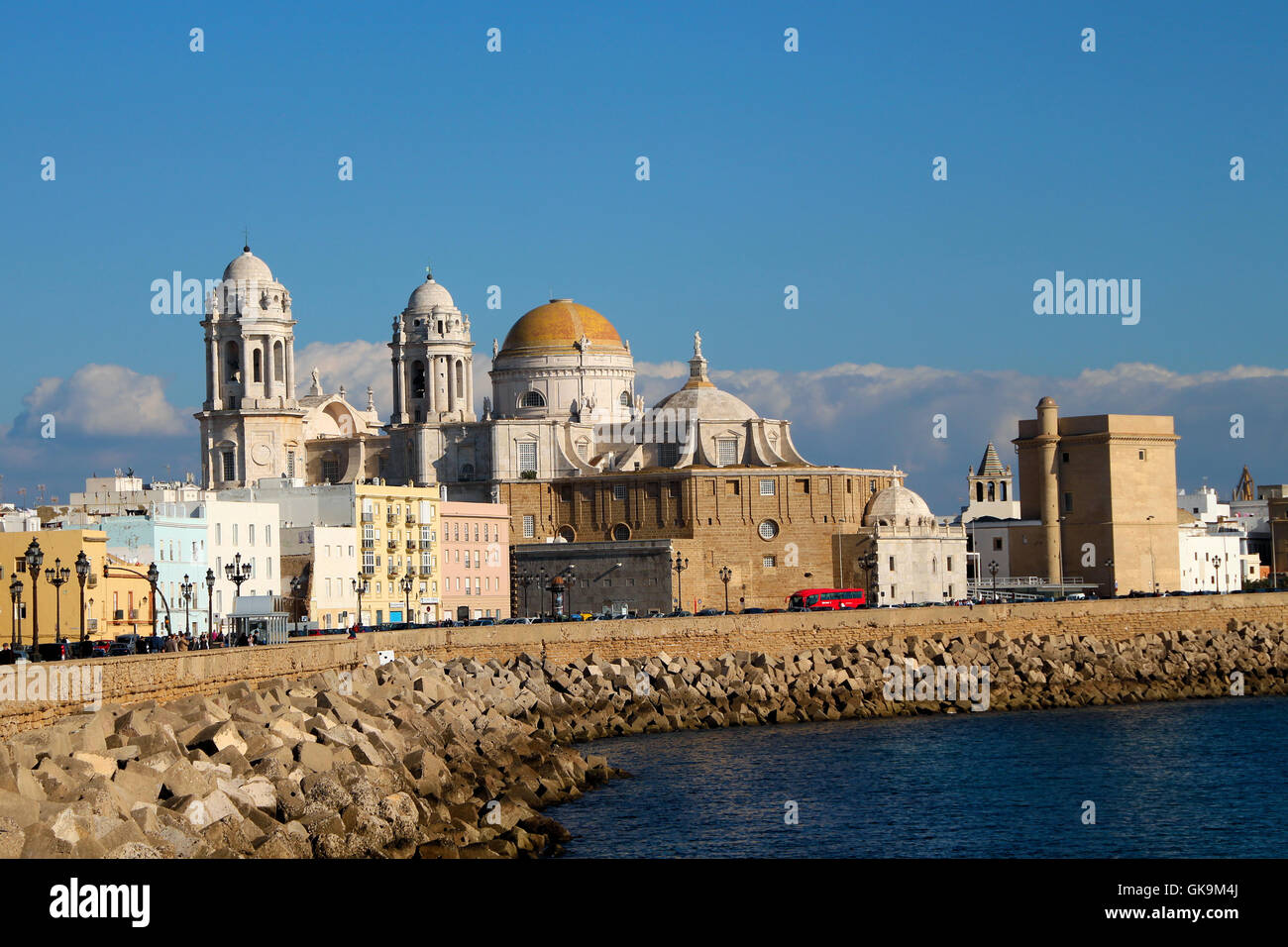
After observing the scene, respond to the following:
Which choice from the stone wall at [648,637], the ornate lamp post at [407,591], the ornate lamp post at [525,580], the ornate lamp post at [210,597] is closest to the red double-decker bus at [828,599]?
the ornate lamp post at [525,580]

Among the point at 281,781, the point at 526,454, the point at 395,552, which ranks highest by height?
the point at 526,454

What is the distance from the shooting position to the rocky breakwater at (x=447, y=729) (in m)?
20.5

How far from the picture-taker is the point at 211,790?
70.7ft

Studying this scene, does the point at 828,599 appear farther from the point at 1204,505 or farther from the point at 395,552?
the point at 1204,505

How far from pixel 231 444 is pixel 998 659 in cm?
3694

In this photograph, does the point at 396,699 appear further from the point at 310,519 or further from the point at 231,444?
the point at 231,444

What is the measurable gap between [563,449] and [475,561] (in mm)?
11547

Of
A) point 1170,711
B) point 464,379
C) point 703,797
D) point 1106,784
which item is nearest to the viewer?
point 703,797

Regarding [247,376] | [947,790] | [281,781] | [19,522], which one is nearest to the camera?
[281,781]

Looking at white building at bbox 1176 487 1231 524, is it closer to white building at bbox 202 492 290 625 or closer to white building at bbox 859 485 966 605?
white building at bbox 859 485 966 605

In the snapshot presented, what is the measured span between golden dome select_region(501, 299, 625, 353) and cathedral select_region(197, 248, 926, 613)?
0.08 metres

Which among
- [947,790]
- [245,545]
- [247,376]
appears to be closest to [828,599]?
[245,545]

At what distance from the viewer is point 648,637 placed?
A: 48.3 meters
